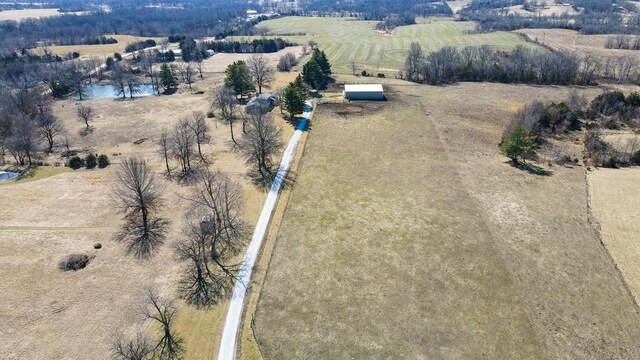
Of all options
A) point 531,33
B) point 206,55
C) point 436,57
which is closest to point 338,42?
point 206,55

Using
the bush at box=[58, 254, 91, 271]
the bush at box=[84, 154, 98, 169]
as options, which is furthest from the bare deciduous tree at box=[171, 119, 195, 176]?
the bush at box=[58, 254, 91, 271]

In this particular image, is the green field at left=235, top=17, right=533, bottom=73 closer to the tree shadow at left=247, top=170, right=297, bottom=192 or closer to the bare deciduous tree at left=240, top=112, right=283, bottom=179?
the bare deciduous tree at left=240, top=112, right=283, bottom=179

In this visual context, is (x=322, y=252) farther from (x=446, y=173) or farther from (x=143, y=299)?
(x=446, y=173)

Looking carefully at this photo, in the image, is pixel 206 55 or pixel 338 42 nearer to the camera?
pixel 206 55

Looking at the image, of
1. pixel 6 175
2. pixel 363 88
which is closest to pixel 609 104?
pixel 363 88

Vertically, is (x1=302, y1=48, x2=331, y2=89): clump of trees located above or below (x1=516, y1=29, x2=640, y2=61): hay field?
below

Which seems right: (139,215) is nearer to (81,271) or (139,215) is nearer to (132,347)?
(81,271)
